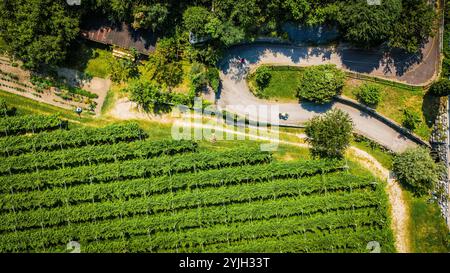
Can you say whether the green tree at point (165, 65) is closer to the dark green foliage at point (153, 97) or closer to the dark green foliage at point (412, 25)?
the dark green foliage at point (153, 97)

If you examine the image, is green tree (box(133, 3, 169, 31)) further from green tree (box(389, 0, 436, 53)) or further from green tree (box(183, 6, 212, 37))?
green tree (box(389, 0, 436, 53))

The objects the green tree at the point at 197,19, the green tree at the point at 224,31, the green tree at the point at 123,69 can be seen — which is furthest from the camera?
the green tree at the point at 123,69

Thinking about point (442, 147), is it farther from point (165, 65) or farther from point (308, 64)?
point (165, 65)

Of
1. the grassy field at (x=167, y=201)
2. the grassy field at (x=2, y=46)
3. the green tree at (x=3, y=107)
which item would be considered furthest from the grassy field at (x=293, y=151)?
the grassy field at (x=2, y=46)

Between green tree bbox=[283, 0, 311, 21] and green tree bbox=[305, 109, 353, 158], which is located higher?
green tree bbox=[283, 0, 311, 21]

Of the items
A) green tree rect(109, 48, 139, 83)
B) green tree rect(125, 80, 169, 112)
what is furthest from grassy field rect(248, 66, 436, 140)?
green tree rect(109, 48, 139, 83)
